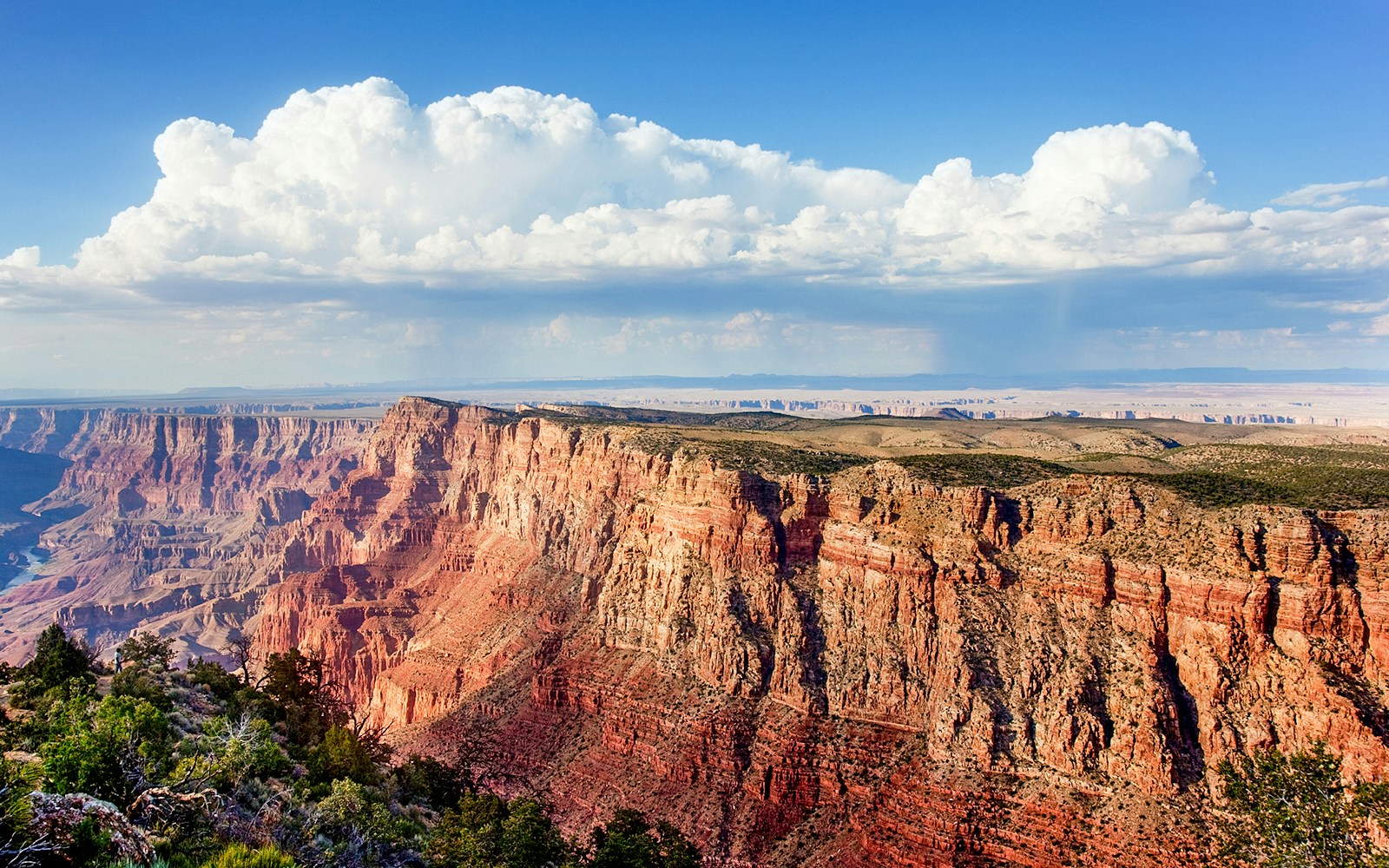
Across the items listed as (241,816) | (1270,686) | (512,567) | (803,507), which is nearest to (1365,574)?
(1270,686)

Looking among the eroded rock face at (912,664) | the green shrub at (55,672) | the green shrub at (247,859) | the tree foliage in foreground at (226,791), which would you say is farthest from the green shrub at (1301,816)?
the green shrub at (55,672)

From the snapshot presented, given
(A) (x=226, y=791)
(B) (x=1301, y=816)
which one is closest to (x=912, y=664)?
(B) (x=1301, y=816)

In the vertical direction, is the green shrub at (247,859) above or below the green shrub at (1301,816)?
above

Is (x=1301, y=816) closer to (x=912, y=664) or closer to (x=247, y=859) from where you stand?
(x=912, y=664)

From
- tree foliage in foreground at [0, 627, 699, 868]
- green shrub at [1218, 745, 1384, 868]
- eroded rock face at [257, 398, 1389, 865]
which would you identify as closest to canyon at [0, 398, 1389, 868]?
eroded rock face at [257, 398, 1389, 865]

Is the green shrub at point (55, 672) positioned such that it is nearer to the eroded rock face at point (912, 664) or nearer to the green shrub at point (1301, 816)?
the eroded rock face at point (912, 664)

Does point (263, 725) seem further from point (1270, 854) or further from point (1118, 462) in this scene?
point (1118, 462)
